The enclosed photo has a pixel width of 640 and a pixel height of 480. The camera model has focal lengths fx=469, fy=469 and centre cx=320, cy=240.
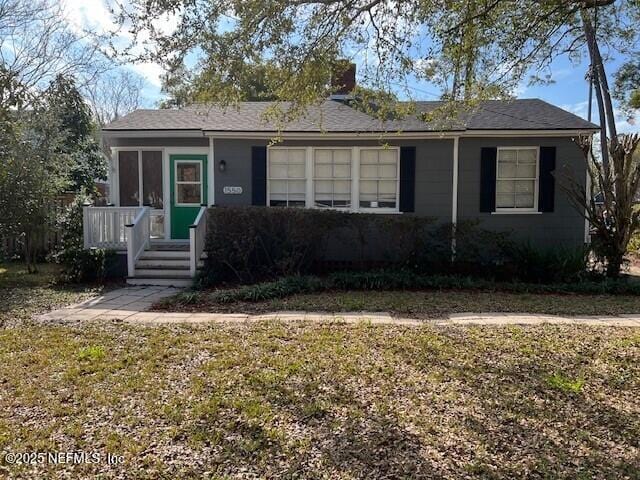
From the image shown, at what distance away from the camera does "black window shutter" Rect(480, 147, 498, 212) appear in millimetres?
10461

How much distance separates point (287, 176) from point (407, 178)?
273 centimetres

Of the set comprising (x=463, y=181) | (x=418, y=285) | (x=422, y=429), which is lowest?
(x=422, y=429)

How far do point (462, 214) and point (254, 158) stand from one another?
4.85 meters

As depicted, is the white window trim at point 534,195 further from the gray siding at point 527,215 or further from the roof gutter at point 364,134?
the roof gutter at point 364,134

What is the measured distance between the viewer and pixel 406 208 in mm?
10516

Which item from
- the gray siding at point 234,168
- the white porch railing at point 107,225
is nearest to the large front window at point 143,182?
the white porch railing at point 107,225

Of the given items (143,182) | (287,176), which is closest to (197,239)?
(287,176)

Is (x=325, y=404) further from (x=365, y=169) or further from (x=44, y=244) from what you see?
(x=44, y=244)

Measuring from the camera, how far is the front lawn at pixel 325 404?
9.43 ft

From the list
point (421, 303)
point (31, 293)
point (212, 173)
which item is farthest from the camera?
point (212, 173)

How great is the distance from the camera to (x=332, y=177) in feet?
Result: 35.4

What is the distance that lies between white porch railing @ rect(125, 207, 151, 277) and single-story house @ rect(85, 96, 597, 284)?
0.05 m

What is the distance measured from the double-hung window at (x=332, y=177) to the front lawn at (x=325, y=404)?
5.60 meters

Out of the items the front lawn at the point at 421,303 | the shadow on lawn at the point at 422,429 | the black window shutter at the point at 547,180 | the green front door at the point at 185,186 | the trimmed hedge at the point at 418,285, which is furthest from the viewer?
the green front door at the point at 185,186
